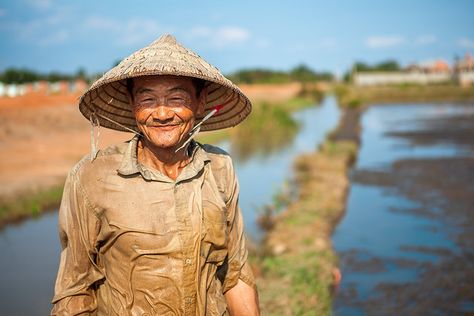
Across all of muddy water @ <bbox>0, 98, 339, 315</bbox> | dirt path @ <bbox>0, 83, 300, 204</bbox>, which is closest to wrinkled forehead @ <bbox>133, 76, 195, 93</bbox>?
dirt path @ <bbox>0, 83, 300, 204</bbox>

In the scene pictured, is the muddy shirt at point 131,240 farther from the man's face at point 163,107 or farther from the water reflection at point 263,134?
the water reflection at point 263,134

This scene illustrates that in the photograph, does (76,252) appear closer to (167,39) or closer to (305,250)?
(167,39)

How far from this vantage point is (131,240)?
54.8 inches

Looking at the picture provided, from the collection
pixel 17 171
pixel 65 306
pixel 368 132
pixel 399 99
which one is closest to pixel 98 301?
pixel 65 306

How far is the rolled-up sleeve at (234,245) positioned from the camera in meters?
1.61

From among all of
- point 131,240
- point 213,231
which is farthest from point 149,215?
point 213,231

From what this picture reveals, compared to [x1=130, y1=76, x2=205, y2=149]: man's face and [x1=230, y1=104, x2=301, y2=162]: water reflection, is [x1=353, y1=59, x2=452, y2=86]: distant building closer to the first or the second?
[x1=230, y1=104, x2=301, y2=162]: water reflection

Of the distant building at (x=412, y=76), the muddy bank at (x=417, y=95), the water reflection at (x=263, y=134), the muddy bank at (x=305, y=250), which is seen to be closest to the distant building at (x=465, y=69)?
the distant building at (x=412, y=76)

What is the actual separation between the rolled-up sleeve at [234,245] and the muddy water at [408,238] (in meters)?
3.26

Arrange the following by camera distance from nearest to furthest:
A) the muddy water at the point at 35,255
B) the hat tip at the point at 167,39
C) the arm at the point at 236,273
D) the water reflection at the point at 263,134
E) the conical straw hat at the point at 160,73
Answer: the conical straw hat at the point at 160,73 → the hat tip at the point at 167,39 → the arm at the point at 236,273 → the muddy water at the point at 35,255 → the water reflection at the point at 263,134

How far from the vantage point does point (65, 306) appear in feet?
4.64

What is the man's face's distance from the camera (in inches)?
56.9

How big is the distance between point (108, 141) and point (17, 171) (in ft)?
19.0

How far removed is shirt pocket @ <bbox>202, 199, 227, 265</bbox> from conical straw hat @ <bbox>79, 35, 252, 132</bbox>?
0.39m
